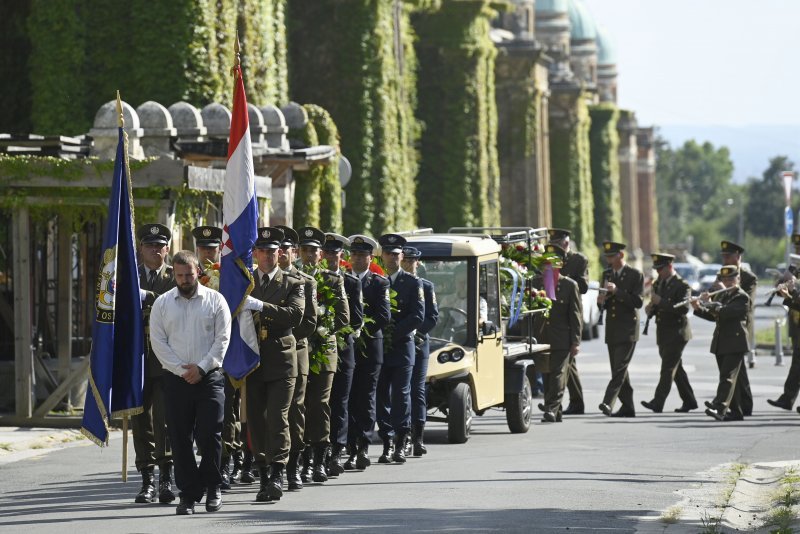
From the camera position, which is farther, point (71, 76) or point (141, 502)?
point (71, 76)

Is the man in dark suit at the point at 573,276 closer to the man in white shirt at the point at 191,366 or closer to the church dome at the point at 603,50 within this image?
the man in white shirt at the point at 191,366

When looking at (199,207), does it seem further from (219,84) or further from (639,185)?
(639,185)

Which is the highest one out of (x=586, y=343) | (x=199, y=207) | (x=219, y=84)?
(x=219, y=84)

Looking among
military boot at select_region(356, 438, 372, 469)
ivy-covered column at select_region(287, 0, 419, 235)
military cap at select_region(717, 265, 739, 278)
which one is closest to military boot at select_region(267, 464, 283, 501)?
military boot at select_region(356, 438, 372, 469)

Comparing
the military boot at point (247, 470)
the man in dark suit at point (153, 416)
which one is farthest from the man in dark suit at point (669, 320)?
the man in dark suit at point (153, 416)

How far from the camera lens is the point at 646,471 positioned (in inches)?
650

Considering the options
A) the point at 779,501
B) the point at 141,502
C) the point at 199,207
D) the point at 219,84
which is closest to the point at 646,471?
the point at 779,501

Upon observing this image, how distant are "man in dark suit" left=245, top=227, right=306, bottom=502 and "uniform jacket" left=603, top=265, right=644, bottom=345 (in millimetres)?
9578

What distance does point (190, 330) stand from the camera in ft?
43.3

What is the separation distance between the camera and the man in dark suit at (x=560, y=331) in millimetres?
22578

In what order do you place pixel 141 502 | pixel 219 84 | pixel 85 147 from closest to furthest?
1. pixel 141 502
2. pixel 85 147
3. pixel 219 84

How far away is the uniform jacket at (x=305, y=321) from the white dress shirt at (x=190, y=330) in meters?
1.32

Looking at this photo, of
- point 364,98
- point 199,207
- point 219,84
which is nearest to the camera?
point 199,207

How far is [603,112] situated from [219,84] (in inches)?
2608
